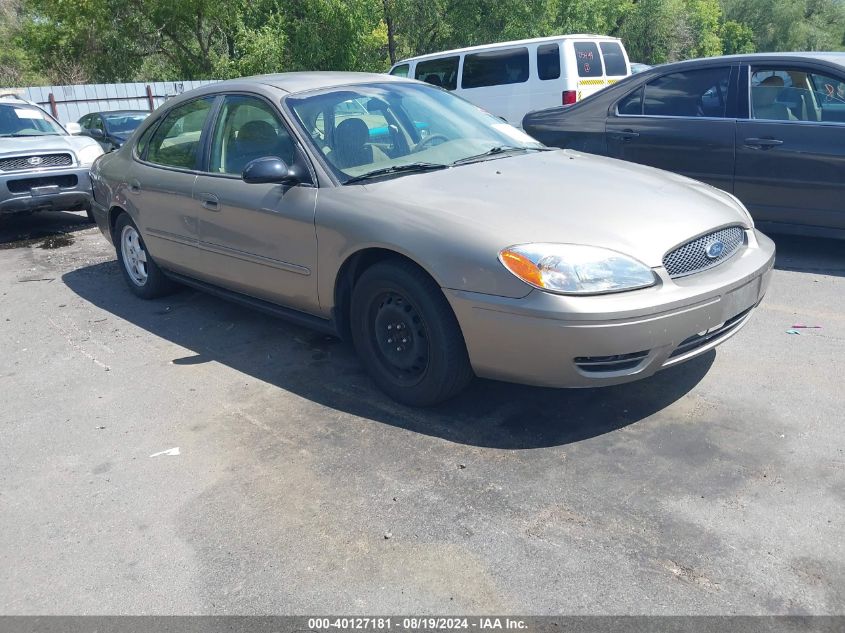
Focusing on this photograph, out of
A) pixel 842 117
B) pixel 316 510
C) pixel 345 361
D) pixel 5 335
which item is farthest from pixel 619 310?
pixel 5 335

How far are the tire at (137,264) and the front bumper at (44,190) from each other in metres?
2.57

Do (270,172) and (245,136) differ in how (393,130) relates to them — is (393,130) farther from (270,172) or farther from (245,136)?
(245,136)

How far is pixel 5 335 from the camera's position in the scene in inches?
221

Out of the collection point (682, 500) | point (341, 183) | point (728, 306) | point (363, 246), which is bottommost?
point (682, 500)

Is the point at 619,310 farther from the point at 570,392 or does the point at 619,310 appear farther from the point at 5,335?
the point at 5,335

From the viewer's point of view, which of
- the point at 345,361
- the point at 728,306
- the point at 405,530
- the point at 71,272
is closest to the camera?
the point at 405,530

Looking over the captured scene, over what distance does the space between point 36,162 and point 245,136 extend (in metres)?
5.24

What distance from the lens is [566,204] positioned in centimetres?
367

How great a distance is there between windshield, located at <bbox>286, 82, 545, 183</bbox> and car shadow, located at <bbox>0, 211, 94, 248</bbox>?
574cm

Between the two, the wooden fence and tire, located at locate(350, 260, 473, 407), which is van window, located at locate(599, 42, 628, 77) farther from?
the wooden fence

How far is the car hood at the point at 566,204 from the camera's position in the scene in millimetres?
3436

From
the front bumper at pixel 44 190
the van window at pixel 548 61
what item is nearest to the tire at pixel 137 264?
the front bumper at pixel 44 190

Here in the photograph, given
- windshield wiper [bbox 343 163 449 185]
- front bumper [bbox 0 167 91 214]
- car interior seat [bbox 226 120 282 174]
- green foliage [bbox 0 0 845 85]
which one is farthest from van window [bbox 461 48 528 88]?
green foliage [bbox 0 0 845 85]

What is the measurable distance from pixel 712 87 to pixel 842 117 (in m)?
1.07
